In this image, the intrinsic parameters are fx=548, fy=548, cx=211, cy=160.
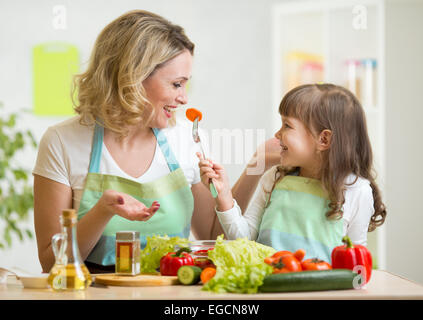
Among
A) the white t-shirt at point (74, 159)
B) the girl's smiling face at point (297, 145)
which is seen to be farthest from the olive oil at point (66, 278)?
the girl's smiling face at point (297, 145)

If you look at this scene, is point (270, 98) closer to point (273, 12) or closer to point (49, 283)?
point (273, 12)

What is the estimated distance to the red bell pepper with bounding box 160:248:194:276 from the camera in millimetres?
1296

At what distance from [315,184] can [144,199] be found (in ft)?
1.63

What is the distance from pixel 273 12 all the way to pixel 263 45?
0.22 metres

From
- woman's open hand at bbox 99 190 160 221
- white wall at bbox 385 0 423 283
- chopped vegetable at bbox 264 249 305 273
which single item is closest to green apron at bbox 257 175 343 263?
chopped vegetable at bbox 264 249 305 273

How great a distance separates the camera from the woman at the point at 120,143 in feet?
5.13

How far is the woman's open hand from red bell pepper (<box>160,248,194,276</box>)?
0.42 ft

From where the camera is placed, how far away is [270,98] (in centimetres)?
357

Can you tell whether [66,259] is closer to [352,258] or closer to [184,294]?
[184,294]

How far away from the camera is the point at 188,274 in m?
1.21

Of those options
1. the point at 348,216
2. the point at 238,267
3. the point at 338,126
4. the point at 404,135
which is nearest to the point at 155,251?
the point at 238,267

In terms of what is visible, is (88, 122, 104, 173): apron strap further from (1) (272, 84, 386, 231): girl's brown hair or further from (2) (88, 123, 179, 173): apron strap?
(1) (272, 84, 386, 231): girl's brown hair

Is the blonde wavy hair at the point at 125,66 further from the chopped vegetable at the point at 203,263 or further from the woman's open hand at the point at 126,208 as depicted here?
the chopped vegetable at the point at 203,263
